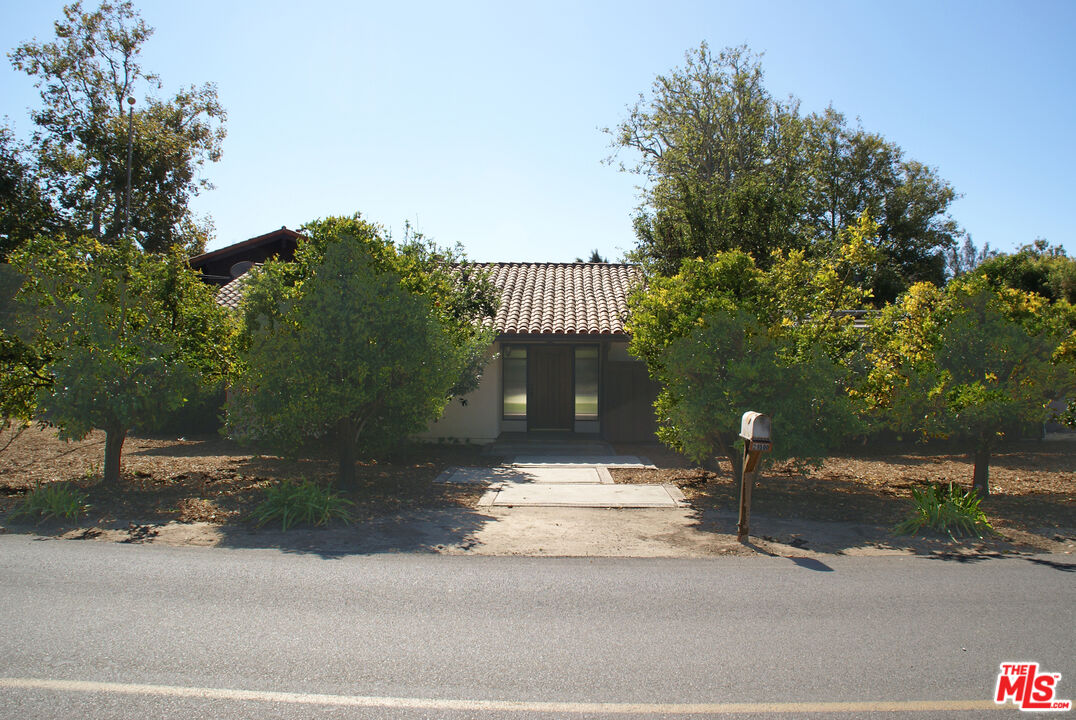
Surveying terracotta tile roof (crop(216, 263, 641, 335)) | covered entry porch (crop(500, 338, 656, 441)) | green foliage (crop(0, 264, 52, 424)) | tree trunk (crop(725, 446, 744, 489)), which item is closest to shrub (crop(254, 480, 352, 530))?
green foliage (crop(0, 264, 52, 424))

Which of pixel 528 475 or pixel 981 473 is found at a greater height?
pixel 981 473

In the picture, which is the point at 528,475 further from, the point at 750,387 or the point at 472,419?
the point at 750,387

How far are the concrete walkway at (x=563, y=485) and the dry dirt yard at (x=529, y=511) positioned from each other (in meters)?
0.29

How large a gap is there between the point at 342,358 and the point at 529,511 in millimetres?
3196

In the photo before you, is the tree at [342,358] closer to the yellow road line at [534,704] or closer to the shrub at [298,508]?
the shrub at [298,508]

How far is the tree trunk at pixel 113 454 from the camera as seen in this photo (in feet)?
33.2

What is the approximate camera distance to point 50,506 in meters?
8.30

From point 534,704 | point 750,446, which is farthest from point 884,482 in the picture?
point 534,704

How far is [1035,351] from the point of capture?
9305 millimetres

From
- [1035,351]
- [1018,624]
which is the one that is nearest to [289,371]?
[1018,624]

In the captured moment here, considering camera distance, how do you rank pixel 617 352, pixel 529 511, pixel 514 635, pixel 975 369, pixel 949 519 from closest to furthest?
pixel 514 635, pixel 949 519, pixel 529 511, pixel 975 369, pixel 617 352

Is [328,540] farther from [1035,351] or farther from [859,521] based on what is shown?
[1035,351]

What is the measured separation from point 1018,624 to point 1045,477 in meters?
8.22

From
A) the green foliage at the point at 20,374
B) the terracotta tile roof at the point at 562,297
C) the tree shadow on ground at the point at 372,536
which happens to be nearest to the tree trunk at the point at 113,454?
the green foliage at the point at 20,374
